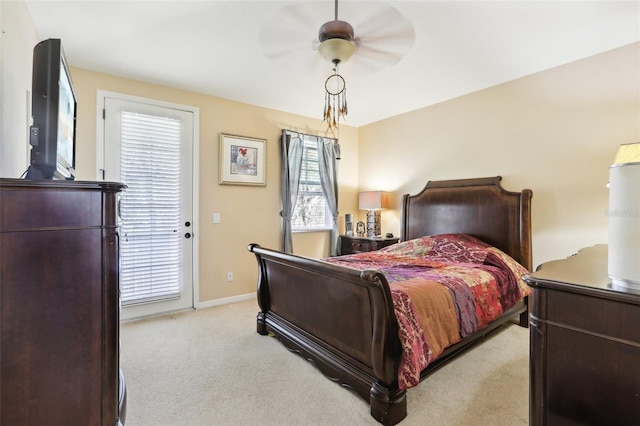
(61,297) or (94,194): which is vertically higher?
(94,194)

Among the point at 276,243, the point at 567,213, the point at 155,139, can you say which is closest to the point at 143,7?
the point at 155,139

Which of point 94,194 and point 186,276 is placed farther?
point 186,276

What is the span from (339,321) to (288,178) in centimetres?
261

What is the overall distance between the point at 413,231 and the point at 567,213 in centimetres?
164

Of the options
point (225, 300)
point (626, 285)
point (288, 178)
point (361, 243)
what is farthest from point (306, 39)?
point (225, 300)

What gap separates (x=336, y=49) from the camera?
6.36ft

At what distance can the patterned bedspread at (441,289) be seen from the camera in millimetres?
1739

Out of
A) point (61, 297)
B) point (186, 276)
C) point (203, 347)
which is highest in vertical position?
point (61, 297)

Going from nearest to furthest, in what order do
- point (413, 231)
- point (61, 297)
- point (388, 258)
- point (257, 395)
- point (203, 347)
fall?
point (61, 297)
point (257, 395)
point (203, 347)
point (388, 258)
point (413, 231)

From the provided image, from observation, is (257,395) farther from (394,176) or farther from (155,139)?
(394,176)

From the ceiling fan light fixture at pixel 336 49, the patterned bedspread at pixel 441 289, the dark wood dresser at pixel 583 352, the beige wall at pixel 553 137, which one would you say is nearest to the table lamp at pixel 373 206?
the beige wall at pixel 553 137

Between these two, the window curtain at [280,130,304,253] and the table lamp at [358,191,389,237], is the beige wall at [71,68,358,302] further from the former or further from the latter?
the table lamp at [358,191,389,237]

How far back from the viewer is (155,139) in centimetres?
334

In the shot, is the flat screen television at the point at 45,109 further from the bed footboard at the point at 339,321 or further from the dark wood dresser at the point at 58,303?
the bed footboard at the point at 339,321
